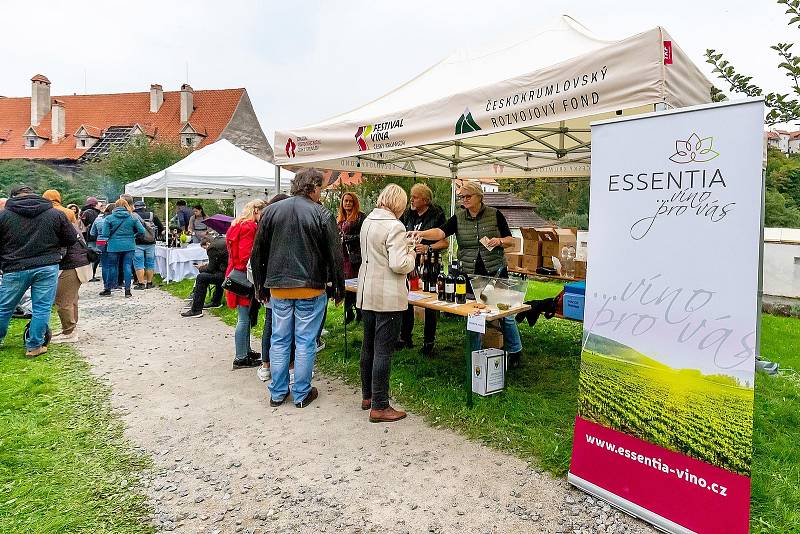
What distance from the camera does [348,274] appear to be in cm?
512

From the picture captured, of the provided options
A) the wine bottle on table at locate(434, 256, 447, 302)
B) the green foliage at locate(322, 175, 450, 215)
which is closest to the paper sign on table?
the wine bottle on table at locate(434, 256, 447, 302)

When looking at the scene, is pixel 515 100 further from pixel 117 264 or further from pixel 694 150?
pixel 117 264

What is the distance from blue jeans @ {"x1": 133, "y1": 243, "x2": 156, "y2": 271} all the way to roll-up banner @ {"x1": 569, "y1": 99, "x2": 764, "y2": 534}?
910cm

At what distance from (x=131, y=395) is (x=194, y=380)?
507 mm

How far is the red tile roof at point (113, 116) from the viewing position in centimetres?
3228

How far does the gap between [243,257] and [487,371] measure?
2297 mm

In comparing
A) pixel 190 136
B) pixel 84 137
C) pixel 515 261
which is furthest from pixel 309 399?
pixel 84 137

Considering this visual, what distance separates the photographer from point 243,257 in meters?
4.39

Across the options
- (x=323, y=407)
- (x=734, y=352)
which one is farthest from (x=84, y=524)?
(x=734, y=352)

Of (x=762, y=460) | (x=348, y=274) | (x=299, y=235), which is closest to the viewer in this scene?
(x=762, y=460)

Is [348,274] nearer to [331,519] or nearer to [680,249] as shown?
[331,519]

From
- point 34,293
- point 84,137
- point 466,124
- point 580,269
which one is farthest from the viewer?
Answer: point 84,137

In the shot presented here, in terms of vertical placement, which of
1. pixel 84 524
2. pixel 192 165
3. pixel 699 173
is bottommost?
pixel 84 524

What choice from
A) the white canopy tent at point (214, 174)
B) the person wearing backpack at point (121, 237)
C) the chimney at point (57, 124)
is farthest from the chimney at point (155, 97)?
the person wearing backpack at point (121, 237)
